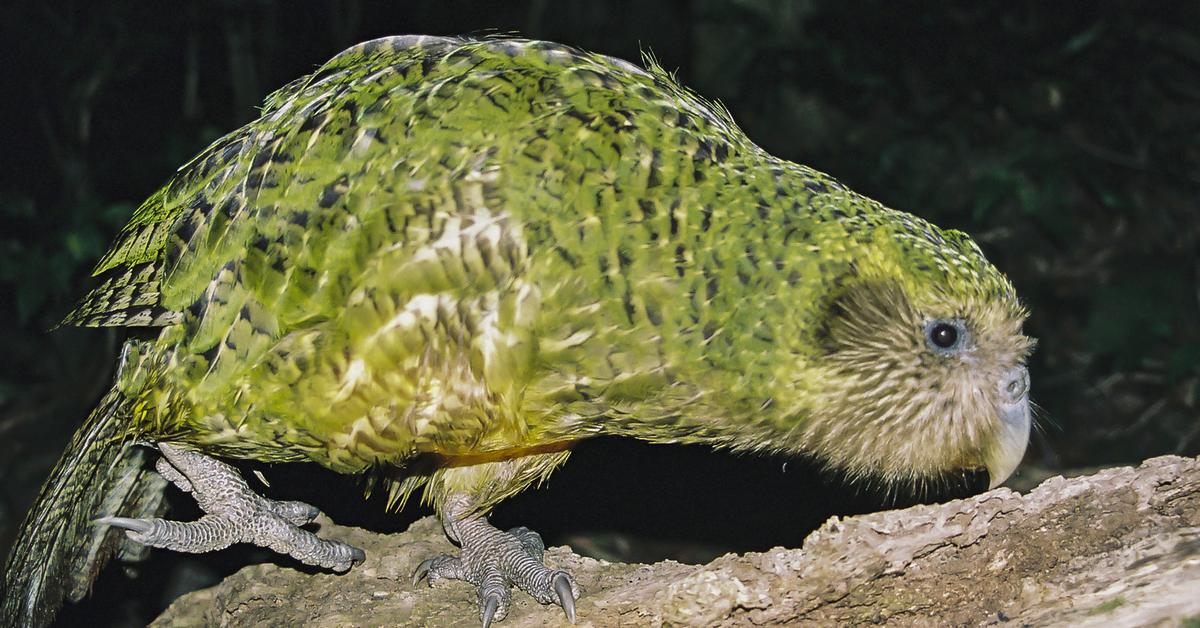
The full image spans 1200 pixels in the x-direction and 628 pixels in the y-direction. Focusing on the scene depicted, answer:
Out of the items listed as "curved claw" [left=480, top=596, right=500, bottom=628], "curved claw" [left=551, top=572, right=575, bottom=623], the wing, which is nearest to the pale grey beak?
"curved claw" [left=551, top=572, right=575, bottom=623]

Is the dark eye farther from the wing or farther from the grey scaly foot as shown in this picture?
the grey scaly foot

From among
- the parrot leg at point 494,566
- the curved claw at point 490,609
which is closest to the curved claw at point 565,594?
the parrot leg at point 494,566

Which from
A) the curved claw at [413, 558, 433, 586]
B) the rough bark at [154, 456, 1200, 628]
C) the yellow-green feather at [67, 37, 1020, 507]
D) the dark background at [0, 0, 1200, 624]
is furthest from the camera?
the dark background at [0, 0, 1200, 624]

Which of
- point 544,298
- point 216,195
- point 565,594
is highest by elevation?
point 216,195

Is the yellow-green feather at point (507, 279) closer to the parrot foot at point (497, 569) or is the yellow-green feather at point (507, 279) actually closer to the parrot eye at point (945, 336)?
the parrot eye at point (945, 336)

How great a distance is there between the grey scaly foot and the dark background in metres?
1.48

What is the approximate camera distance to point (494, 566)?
3.78 meters

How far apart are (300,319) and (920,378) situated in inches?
72.0

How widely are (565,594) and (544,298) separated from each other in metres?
1.00

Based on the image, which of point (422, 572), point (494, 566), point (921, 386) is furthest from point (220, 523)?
point (921, 386)

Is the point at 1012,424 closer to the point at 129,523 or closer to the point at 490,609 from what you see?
the point at 490,609

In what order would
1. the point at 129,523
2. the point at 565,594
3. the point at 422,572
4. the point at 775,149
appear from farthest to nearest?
the point at 775,149, the point at 422,572, the point at 129,523, the point at 565,594

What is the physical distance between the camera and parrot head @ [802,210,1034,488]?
3133mm

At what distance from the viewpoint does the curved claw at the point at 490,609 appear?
3.54 metres
